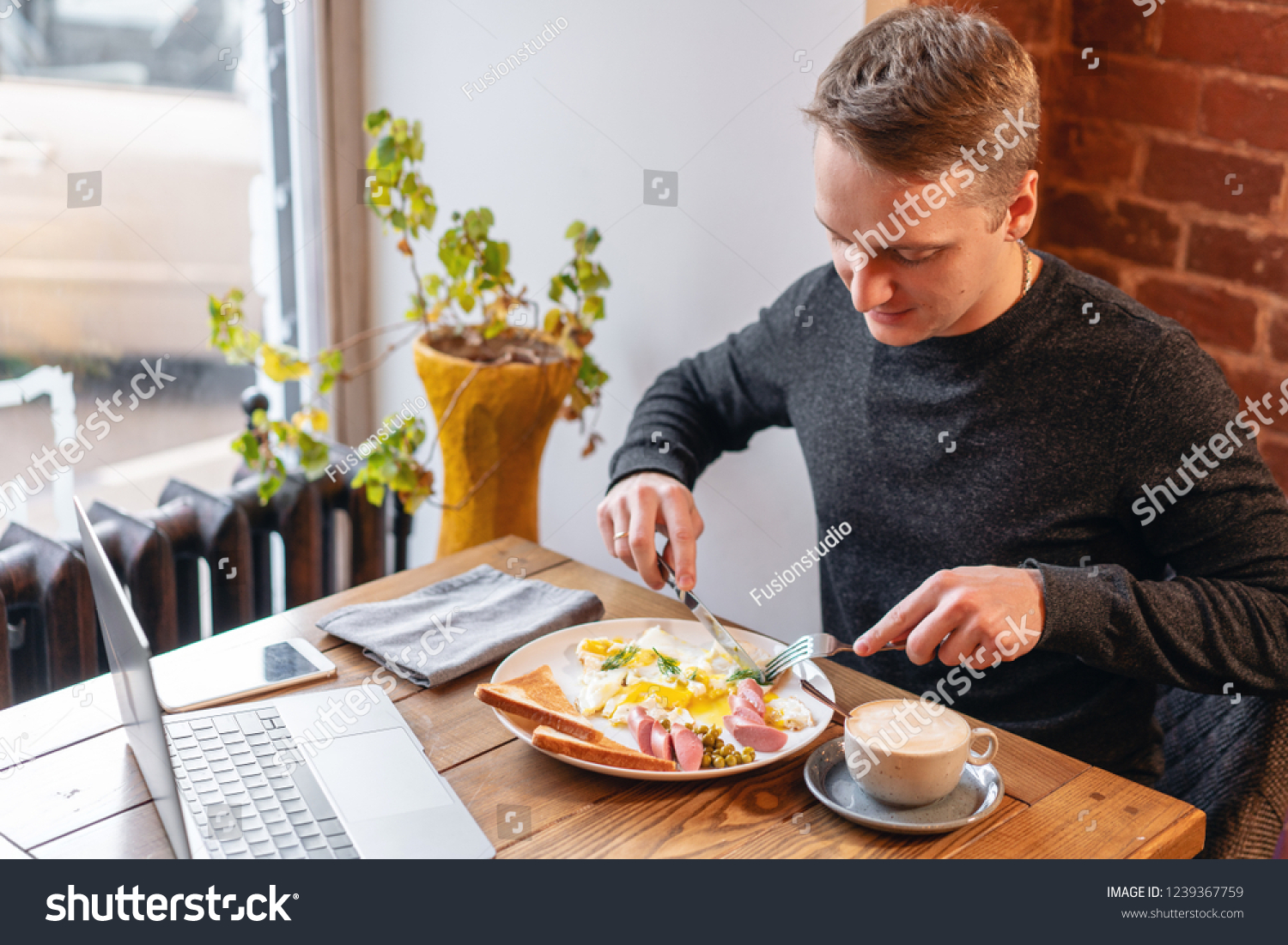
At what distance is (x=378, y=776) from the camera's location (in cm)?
106

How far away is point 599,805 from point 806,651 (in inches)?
11.3

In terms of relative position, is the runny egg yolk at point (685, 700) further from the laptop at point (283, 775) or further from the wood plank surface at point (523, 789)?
the laptop at point (283, 775)

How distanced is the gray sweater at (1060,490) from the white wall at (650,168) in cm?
26

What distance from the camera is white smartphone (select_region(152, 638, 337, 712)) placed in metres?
1.18

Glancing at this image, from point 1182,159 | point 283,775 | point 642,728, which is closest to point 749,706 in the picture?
point 642,728

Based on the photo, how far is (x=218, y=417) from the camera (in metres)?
2.25

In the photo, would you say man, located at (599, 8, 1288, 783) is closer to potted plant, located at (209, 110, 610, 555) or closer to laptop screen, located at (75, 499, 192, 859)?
potted plant, located at (209, 110, 610, 555)

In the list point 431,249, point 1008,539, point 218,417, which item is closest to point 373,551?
point 218,417

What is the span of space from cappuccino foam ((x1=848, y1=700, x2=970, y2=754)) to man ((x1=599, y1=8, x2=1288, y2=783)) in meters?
0.05

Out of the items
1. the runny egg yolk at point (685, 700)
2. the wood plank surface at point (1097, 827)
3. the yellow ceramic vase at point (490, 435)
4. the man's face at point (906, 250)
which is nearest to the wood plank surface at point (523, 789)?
the runny egg yolk at point (685, 700)

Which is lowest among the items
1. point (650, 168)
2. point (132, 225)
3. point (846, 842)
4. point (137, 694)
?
point (846, 842)

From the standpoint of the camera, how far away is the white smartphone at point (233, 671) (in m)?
1.18

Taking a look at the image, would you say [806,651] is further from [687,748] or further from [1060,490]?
[1060,490]
